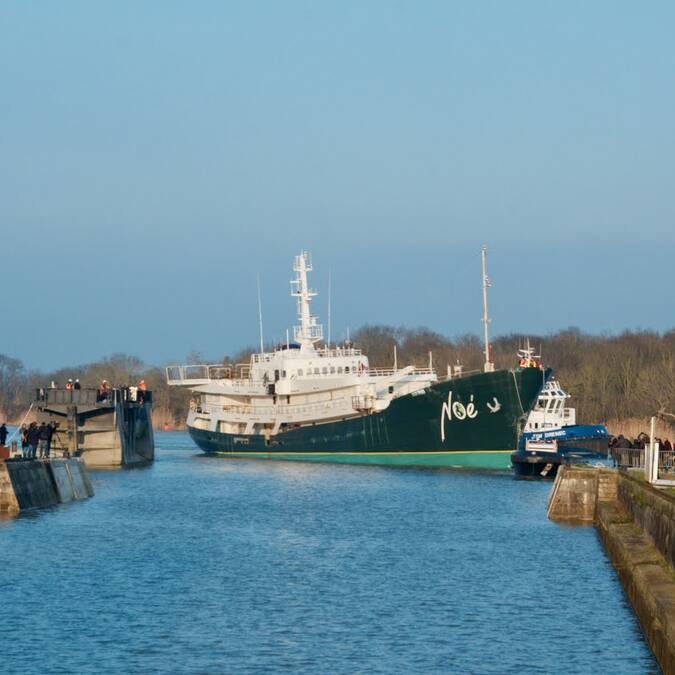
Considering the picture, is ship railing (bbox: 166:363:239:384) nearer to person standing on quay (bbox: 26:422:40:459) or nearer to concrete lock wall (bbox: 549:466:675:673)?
person standing on quay (bbox: 26:422:40:459)

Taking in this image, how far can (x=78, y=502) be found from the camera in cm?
5038

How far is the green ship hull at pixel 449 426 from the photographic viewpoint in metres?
68.4

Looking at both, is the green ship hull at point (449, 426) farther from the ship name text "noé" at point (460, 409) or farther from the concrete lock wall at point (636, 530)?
the concrete lock wall at point (636, 530)

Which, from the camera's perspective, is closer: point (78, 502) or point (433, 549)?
point (433, 549)

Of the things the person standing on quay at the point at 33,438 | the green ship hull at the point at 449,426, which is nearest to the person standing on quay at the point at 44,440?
the person standing on quay at the point at 33,438

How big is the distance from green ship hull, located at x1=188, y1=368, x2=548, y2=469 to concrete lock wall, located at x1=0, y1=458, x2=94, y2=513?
21635 millimetres

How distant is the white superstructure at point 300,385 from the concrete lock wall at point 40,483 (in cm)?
2539

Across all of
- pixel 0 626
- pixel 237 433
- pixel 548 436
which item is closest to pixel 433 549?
pixel 0 626

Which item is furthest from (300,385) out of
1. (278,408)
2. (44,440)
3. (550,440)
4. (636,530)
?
(636,530)

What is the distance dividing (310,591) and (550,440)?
3892 cm

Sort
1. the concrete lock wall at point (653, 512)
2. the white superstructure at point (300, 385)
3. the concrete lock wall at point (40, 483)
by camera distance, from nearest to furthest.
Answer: the concrete lock wall at point (653, 512) → the concrete lock wall at point (40, 483) → the white superstructure at point (300, 385)

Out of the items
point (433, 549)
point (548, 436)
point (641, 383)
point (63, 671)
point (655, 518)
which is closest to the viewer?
point (63, 671)

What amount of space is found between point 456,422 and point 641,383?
143ft

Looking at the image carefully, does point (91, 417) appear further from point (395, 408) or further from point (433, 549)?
point (433, 549)
